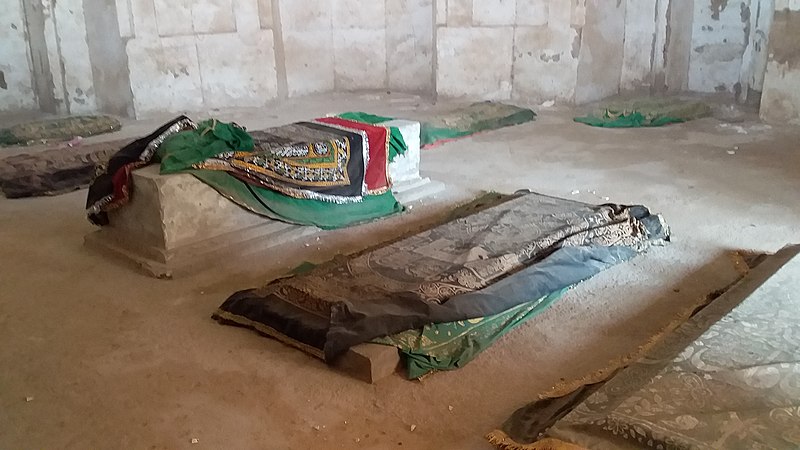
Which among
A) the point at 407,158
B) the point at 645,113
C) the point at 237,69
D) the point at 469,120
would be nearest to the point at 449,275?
the point at 407,158

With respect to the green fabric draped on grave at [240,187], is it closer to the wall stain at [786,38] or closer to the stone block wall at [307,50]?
the stone block wall at [307,50]

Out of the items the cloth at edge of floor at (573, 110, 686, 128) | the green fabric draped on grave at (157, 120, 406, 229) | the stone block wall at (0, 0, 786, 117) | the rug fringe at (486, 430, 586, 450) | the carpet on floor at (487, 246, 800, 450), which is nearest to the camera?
the carpet on floor at (487, 246, 800, 450)

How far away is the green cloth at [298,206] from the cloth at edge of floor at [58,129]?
353 cm

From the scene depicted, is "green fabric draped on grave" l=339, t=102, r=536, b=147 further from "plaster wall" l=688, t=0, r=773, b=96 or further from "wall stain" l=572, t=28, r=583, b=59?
"plaster wall" l=688, t=0, r=773, b=96

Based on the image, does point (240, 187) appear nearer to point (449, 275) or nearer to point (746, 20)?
point (449, 275)

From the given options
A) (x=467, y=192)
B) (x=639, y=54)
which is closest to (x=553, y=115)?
(x=639, y=54)

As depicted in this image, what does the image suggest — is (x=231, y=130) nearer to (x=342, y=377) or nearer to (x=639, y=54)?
(x=342, y=377)

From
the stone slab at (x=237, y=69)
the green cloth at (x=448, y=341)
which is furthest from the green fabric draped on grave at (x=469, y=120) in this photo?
the green cloth at (x=448, y=341)

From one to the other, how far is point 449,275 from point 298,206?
136 centimetres

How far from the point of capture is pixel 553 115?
304 inches

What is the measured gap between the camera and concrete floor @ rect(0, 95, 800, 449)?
8.61 ft

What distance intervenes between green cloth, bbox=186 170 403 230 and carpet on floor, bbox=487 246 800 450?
2199 millimetres

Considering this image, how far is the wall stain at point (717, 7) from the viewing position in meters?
8.30

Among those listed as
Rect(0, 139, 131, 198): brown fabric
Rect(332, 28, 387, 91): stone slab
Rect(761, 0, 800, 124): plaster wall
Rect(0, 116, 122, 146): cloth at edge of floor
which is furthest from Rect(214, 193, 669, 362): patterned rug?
Rect(332, 28, 387, 91): stone slab
